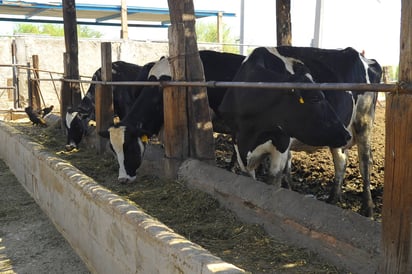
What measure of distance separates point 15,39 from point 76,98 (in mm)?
7857

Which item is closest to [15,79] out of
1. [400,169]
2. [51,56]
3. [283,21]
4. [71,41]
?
Answer: [51,56]

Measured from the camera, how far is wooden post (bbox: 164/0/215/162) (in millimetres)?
4926

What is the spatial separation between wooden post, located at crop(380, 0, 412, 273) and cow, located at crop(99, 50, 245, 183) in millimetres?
3568

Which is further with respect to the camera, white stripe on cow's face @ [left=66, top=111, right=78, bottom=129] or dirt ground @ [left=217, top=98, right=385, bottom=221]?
white stripe on cow's face @ [left=66, top=111, right=78, bottom=129]

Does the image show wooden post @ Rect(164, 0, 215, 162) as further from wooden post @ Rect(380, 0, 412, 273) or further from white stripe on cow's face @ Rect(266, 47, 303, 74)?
wooden post @ Rect(380, 0, 412, 273)

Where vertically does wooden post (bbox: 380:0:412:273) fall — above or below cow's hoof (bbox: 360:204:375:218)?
above

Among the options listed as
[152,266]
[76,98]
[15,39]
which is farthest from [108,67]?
[15,39]

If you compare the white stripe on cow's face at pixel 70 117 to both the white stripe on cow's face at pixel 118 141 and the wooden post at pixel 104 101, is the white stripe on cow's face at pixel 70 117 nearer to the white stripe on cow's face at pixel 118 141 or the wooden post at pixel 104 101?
the wooden post at pixel 104 101

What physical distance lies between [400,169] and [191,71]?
9.75 feet

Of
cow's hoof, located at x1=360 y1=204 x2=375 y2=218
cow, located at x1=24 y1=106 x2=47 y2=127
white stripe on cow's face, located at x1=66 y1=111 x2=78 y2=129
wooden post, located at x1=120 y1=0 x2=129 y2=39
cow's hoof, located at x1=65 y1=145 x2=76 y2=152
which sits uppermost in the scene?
wooden post, located at x1=120 y1=0 x2=129 y2=39

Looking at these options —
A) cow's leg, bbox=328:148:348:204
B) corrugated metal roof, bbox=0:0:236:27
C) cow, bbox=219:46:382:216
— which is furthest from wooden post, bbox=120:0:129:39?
cow's leg, bbox=328:148:348:204

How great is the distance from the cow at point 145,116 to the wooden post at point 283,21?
1582 mm

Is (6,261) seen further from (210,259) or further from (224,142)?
(224,142)

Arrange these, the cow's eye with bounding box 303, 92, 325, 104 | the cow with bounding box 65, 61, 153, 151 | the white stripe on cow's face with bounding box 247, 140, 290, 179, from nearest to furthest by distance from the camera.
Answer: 1. the cow's eye with bounding box 303, 92, 325, 104
2. the white stripe on cow's face with bounding box 247, 140, 290, 179
3. the cow with bounding box 65, 61, 153, 151
